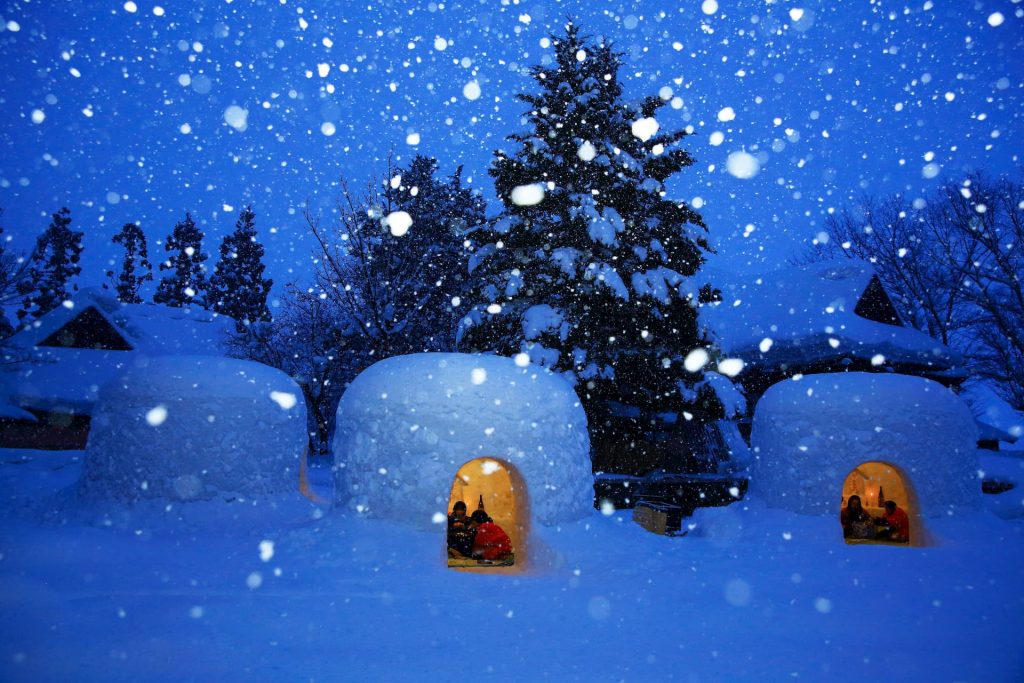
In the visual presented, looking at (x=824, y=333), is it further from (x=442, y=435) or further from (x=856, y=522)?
(x=442, y=435)

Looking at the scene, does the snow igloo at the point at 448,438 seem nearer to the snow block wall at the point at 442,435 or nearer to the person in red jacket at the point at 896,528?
the snow block wall at the point at 442,435

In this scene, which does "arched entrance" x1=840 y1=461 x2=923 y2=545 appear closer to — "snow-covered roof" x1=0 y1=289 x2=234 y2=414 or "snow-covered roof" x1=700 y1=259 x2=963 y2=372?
"snow-covered roof" x1=700 y1=259 x2=963 y2=372

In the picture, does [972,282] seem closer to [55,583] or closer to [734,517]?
[734,517]

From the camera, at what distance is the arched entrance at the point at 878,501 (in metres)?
9.59

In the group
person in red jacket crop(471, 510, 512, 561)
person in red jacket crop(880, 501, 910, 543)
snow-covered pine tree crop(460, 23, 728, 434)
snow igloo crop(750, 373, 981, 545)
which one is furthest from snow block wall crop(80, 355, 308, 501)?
person in red jacket crop(880, 501, 910, 543)

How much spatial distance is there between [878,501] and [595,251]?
837 cm

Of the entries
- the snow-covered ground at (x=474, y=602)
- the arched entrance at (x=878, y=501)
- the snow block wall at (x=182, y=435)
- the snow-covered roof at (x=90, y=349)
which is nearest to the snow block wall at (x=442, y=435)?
the snow-covered ground at (x=474, y=602)

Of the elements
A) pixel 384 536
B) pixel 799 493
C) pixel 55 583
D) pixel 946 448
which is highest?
pixel 946 448

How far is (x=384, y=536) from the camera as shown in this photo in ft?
23.8

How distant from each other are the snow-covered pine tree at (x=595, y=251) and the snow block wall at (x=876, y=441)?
13.4 feet

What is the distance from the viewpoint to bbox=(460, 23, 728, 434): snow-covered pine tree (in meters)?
13.5

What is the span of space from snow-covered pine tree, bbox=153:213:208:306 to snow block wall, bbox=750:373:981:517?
3714cm

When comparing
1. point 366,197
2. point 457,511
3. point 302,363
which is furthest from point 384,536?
point 302,363

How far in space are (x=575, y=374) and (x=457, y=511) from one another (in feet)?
15.9
